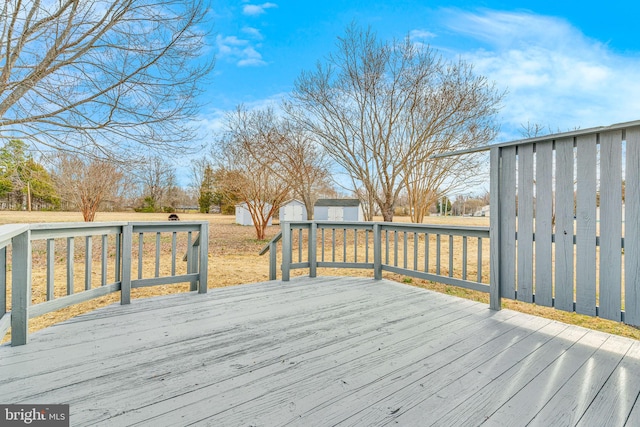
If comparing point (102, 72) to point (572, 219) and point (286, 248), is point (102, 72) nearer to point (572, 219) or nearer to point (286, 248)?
point (286, 248)

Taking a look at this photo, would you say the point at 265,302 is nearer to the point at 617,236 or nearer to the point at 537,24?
the point at 617,236

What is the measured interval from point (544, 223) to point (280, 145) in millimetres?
9387

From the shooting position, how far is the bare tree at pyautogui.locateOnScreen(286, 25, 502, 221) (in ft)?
31.7

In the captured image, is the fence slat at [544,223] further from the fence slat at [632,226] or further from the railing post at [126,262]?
the railing post at [126,262]

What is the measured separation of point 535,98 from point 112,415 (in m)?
9.77

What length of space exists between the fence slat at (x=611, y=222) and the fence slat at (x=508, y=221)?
0.61 metres

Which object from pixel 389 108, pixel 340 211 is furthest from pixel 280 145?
pixel 340 211

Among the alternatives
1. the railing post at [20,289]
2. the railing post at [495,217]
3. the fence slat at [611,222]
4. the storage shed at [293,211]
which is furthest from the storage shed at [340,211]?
the railing post at [20,289]

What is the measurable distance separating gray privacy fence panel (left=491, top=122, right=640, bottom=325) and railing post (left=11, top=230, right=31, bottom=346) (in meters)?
3.86

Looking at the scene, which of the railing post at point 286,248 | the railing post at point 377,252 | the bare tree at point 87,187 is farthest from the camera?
the bare tree at point 87,187

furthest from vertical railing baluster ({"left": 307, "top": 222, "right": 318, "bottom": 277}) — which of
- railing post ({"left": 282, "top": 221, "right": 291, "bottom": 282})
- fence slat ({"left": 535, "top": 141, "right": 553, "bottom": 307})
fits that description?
fence slat ({"left": 535, "top": 141, "right": 553, "bottom": 307})

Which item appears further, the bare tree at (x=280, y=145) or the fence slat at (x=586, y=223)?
the bare tree at (x=280, y=145)

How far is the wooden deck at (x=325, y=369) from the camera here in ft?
4.73

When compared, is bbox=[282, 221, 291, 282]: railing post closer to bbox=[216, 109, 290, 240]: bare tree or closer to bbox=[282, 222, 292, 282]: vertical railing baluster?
bbox=[282, 222, 292, 282]: vertical railing baluster
